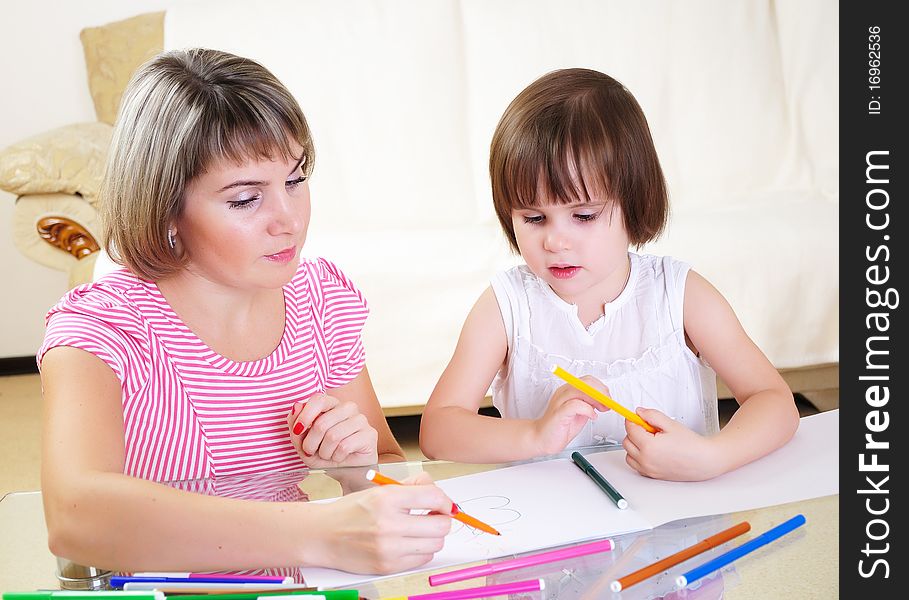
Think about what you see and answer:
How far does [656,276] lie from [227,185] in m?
0.56

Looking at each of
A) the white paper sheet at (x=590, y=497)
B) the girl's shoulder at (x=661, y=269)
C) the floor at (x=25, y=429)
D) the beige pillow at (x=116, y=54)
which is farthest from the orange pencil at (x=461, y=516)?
the beige pillow at (x=116, y=54)

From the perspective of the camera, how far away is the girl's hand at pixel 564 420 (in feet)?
3.25

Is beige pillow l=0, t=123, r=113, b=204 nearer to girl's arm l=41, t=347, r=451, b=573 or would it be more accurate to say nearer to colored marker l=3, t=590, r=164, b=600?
girl's arm l=41, t=347, r=451, b=573

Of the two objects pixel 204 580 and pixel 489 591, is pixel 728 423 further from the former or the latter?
pixel 204 580

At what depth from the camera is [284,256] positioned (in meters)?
1.01

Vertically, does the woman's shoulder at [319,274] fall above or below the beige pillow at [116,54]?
below

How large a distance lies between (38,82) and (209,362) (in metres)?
2.38

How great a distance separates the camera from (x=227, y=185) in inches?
38.4

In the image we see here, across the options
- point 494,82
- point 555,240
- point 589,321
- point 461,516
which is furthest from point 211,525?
point 494,82

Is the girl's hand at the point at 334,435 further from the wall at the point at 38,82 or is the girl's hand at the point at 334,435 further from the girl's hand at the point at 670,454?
the wall at the point at 38,82

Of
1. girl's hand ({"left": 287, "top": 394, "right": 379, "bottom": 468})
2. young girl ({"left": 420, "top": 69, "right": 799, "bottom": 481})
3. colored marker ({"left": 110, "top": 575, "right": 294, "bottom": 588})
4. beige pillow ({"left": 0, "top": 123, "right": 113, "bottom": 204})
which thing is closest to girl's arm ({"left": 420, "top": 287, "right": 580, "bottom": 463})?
young girl ({"left": 420, "top": 69, "right": 799, "bottom": 481})

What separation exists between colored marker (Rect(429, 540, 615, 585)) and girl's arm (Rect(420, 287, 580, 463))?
21 centimetres

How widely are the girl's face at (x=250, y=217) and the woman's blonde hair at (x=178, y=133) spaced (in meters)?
0.01
